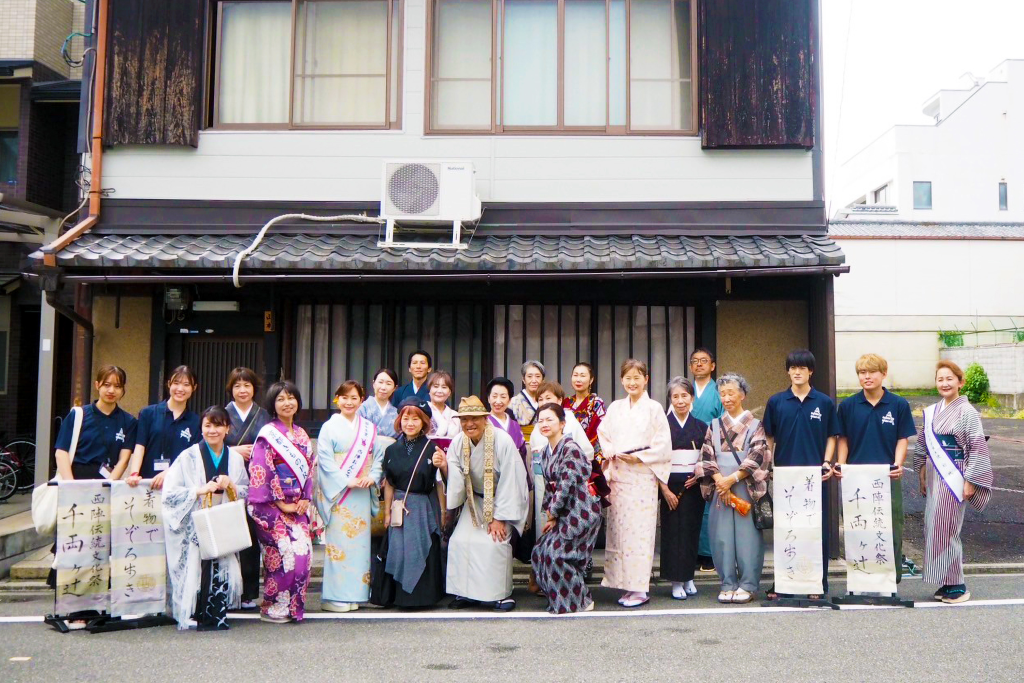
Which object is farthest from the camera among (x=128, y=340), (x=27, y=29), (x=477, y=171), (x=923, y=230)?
(x=923, y=230)

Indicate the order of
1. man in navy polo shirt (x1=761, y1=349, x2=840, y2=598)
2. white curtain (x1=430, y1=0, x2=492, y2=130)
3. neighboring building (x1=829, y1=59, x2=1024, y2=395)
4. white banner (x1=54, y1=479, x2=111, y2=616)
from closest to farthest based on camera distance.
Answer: white banner (x1=54, y1=479, x2=111, y2=616) → man in navy polo shirt (x1=761, y1=349, x2=840, y2=598) → white curtain (x1=430, y1=0, x2=492, y2=130) → neighboring building (x1=829, y1=59, x2=1024, y2=395)

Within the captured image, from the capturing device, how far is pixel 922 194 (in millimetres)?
33625

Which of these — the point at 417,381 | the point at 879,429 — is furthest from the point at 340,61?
the point at 879,429

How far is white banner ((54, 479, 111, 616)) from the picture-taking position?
232 inches

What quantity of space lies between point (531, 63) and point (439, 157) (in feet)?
4.85

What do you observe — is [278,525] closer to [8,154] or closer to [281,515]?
[281,515]

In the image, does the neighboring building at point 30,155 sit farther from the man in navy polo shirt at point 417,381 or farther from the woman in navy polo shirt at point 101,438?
the man in navy polo shirt at point 417,381

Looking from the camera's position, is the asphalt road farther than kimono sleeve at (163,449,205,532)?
No

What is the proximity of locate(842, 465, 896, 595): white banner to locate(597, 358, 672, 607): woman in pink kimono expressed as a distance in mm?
1363

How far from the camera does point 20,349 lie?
1304cm

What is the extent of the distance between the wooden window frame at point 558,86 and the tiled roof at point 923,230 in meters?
20.0

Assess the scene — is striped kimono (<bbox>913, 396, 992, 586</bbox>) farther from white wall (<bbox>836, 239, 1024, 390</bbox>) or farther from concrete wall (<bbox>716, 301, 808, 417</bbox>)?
white wall (<bbox>836, 239, 1024, 390</bbox>)

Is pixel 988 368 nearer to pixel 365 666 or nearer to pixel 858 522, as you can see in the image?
pixel 858 522

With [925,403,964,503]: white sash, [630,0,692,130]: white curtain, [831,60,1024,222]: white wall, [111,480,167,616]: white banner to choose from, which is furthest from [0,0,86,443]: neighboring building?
[831,60,1024,222]: white wall
